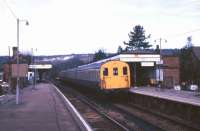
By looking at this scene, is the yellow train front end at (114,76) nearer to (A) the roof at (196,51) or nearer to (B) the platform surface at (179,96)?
(B) the platform surface at (179,96)

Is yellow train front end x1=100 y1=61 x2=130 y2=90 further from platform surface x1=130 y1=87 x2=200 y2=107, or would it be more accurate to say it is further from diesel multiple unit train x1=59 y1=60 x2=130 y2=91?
platform surface x1=130 y1=87 x2=200 y2=107

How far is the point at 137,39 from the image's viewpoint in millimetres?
141875

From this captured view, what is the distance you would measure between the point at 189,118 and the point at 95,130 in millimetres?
5312

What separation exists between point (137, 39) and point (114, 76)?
345ft

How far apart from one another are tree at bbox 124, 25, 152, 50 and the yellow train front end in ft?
337

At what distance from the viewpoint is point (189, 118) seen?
23.2m

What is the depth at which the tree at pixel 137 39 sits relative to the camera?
141 meters

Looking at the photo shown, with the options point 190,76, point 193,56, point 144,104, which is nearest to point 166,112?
point 144,104

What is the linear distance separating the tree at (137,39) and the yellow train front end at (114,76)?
102752 millimetres

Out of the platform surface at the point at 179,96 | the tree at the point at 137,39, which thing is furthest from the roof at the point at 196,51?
the platform surface at the point at 179,96

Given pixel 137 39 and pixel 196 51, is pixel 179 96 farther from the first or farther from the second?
pixel 137 39

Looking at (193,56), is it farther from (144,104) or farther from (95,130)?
(95,130)

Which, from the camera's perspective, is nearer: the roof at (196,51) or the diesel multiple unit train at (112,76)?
the diesel multiple unit train at (112,76)

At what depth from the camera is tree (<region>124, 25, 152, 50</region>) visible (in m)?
141
